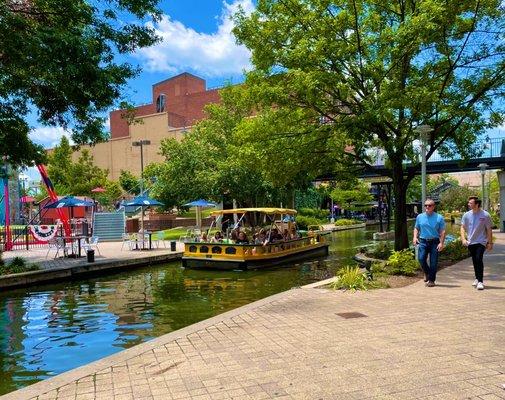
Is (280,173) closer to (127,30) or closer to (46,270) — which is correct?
(127,30)

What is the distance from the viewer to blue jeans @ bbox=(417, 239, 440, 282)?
1018 cm

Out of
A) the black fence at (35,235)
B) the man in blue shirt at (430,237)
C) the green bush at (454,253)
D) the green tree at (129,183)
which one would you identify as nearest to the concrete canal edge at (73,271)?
the black fence at (35,235)

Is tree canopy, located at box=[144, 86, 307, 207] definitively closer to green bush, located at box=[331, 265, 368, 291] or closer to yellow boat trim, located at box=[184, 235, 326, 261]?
yellow boat trim, located at box=[184, 235, 326, 261]

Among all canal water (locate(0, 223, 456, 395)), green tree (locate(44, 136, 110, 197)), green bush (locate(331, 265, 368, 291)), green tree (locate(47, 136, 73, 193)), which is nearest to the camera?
canal water (locate(0, 223, 456, 395))

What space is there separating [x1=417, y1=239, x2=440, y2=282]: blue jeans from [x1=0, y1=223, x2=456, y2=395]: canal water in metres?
4.66

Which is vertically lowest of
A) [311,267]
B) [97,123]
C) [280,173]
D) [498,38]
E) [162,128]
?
[311,267]

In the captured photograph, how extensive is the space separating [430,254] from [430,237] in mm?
360

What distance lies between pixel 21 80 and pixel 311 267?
12731 millimetres

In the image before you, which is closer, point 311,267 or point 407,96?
point 407,96

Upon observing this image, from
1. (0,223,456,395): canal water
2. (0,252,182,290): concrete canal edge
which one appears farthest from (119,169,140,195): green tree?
(0,223,456,395): canal water

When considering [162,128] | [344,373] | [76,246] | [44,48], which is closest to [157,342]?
[344,373]

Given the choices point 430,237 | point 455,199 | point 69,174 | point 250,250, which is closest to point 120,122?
point 69,174

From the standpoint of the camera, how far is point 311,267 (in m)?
20.2

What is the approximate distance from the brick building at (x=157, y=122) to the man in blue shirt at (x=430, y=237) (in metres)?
73.3
